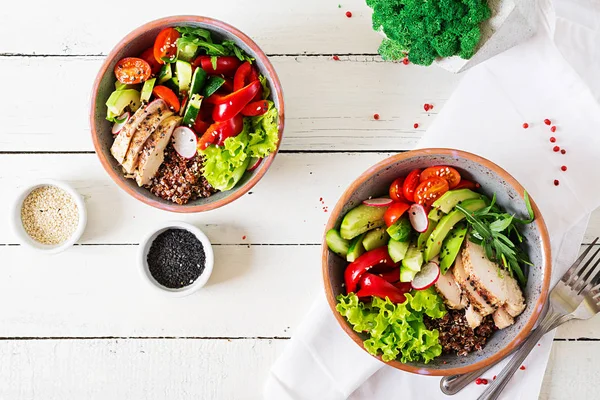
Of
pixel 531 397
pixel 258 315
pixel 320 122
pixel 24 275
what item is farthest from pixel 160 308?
pixel 531 397

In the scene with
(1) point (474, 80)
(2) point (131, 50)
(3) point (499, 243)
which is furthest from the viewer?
(1) point (474, 80)

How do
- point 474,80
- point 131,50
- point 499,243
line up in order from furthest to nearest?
point 474,80 → point 131,50 → point 499,243

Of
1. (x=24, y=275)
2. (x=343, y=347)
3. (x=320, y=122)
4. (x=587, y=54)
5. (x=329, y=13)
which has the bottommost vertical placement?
(x=24, y=275)

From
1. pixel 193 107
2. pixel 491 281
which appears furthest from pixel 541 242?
pixel 193 107

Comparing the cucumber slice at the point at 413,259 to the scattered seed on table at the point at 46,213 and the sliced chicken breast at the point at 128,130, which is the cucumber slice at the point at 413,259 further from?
the scattered seed on table at the point at 46,213

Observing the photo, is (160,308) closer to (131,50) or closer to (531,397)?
(131,50)

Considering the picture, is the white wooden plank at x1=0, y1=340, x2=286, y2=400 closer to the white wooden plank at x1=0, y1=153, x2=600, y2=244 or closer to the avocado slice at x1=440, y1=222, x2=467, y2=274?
the white wooden plank at x1=0, y1=153, x2=600, y2=244

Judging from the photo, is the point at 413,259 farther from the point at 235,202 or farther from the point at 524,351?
the point at 235,202
